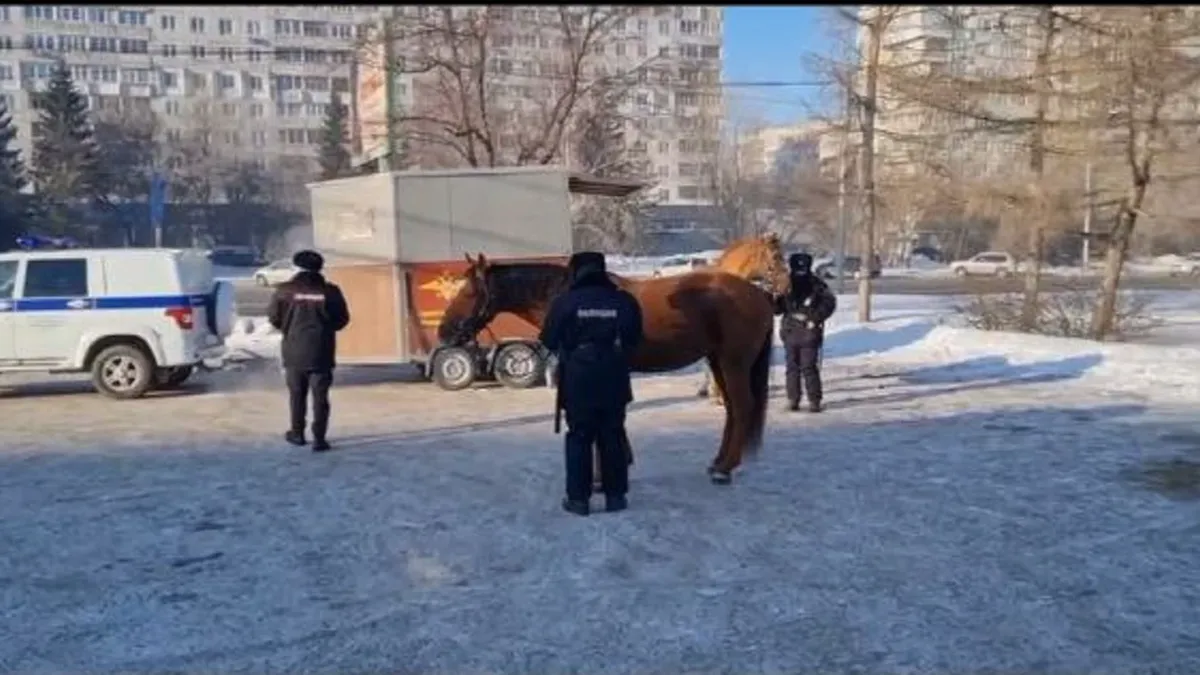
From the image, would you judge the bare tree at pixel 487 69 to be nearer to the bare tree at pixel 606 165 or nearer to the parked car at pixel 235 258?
the bare tree at pixel 606 165

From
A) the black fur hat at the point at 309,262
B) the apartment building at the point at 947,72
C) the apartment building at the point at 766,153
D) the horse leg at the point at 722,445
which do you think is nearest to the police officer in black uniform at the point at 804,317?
the horse leg at the point at 722,445

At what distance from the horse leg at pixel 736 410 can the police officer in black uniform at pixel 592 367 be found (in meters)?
1.32

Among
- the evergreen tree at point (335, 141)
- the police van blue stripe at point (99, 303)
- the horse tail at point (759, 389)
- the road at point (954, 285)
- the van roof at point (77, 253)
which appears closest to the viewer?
the horse tail at point (759, 389)

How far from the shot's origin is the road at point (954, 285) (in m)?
26.1

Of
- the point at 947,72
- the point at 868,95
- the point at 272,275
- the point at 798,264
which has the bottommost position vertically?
the point at 272,275

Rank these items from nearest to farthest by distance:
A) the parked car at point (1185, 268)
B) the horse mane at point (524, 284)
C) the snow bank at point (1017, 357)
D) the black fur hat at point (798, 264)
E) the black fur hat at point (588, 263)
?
the black fur hat at point (588, 263) → the horse mane at point (524, 284) → the black fur hat at point (798, 264) → the snow bank at point (1017, 357) → the parked car at point (1185, 268)

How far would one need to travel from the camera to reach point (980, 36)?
2028 cm

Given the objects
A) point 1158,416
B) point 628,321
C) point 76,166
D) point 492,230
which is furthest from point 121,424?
point 76,166

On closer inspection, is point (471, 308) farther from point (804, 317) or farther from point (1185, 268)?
point (1185, 268)

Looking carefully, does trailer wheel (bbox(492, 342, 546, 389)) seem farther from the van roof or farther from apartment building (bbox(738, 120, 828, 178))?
apartment building (bbox(738, 120, 828, 178))

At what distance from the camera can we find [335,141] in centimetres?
7044

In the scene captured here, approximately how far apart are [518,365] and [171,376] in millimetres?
4771

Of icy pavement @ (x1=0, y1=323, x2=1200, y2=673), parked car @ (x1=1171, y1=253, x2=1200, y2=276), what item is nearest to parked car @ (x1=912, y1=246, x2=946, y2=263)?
parked car @ (x1=1171, y1=253, x2=1200, y2=276)

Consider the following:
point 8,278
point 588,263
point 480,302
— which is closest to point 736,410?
point 588,263
